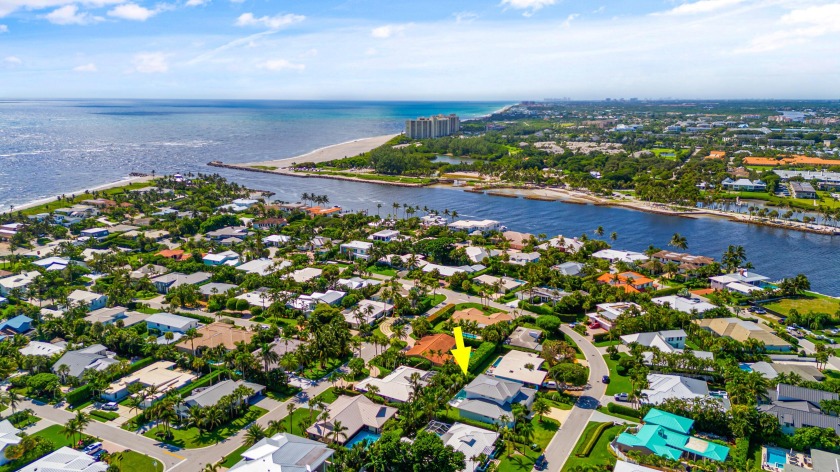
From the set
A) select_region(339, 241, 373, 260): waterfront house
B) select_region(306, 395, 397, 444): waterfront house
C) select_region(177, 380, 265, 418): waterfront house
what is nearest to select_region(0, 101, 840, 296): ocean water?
select_region(339, 241, 373, 260): waterfront house

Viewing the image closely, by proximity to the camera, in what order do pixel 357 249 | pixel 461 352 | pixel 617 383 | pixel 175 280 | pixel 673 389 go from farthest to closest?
pixel 357 249
pixel 175 280
pixel 461 352
pixel 617 383
pixel 673 389

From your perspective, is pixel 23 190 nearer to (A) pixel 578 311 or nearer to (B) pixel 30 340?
(B) pixel 30 340

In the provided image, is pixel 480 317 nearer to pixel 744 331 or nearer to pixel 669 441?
pixel 669 441

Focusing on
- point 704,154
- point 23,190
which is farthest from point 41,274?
point 704,154

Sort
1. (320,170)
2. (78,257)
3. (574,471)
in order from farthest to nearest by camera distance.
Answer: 1. (320,170)
2. (78,257)
3. (574,471)

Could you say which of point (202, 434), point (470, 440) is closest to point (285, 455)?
point (202, 434)

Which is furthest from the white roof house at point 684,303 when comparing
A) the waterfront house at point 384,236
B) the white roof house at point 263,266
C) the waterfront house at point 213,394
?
the white roof house at point 263,266
